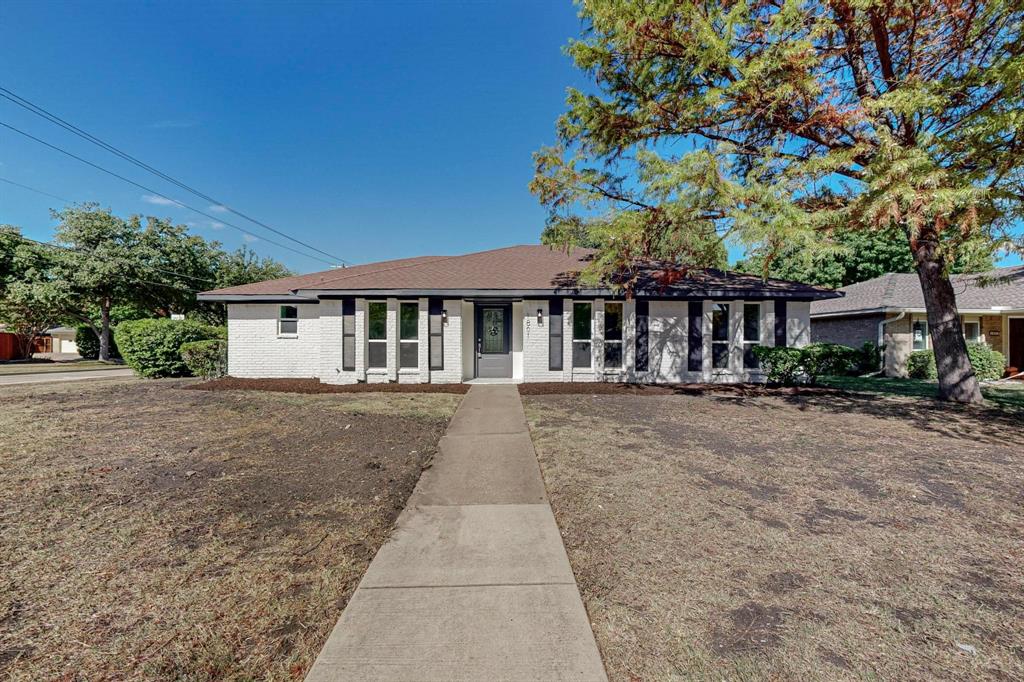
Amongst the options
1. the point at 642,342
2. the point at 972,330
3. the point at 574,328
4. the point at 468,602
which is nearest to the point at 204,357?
the point at 574,328

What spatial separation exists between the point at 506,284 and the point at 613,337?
3507 mm

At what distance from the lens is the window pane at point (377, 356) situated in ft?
39.5

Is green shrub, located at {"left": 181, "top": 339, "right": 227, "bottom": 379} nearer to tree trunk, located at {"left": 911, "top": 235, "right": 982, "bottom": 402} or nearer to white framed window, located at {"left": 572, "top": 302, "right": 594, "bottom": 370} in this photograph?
white framed window, located at {"left": 572, "top": 302, "right": 594, "bottom": 370}

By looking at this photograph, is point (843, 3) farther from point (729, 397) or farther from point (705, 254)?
point (729, 397)

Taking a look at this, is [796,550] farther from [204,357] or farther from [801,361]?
[204,357]

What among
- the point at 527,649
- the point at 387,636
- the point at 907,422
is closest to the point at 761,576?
the point at 527,649

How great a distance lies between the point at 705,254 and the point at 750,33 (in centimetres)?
429

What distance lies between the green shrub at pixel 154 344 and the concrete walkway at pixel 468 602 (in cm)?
1334

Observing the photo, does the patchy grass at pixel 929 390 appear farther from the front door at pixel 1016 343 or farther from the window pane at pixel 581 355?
the window pane at pixel 581 355

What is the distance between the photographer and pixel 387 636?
2.28 m

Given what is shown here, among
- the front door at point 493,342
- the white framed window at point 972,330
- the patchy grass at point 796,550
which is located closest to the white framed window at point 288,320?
the front door at point 493,342

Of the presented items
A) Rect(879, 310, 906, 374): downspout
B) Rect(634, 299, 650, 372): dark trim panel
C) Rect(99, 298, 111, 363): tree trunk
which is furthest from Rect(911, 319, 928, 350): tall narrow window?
Result: Rect(99, 298, 111, 363): tree trunk

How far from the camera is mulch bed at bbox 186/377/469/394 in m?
10.8

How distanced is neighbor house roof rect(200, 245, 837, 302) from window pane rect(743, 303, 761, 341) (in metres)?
0.63
